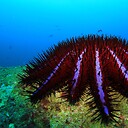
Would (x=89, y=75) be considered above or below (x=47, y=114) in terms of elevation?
above

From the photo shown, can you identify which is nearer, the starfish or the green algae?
the starfish

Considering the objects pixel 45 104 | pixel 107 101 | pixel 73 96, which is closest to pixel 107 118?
pixel 107 101

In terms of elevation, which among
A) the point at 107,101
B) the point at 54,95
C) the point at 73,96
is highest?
the point at 54,95

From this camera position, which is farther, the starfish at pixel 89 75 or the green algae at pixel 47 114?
the green algae at pixel 47 114

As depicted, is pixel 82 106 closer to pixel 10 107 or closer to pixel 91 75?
pixel 91 75
